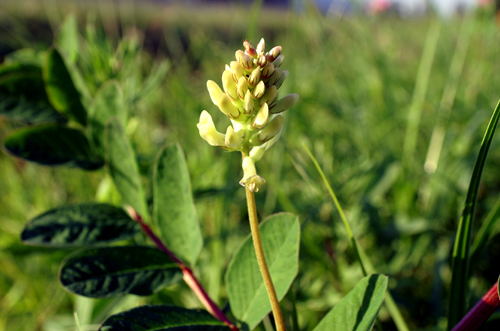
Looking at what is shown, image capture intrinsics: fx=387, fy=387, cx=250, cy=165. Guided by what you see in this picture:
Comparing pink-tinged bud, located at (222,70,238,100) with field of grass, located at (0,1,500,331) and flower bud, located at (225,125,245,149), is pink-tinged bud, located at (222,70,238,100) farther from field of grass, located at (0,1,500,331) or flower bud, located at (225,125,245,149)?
field of grass, located at (0,1,500,331)

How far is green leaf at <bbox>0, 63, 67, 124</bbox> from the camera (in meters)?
0.63

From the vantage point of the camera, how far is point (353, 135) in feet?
4.37

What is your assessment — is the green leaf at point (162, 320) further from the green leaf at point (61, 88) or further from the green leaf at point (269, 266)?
the green leaf at point (61, 88)

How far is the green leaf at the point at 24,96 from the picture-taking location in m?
0.63

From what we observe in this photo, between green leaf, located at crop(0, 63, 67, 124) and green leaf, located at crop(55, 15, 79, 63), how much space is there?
0.11m

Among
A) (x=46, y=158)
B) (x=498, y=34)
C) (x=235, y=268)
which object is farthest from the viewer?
(x=498, y=34)

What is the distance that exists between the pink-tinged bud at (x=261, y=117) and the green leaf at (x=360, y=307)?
17 centimetres

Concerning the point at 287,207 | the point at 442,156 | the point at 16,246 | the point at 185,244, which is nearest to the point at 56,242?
the point at 185,244

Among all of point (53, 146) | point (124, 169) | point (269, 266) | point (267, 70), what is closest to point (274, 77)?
point (267, 70)

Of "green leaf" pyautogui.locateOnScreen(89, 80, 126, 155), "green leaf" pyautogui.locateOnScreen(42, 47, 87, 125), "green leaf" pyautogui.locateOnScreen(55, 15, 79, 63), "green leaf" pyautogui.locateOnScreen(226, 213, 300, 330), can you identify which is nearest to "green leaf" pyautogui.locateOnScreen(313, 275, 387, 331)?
"green leaf" pyautogui.locateOnScreen(226, 213, 300, 330)

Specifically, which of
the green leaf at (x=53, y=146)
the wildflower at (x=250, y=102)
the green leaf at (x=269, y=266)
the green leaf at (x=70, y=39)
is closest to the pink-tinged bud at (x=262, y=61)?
the wildflower at (x=250, y=102)

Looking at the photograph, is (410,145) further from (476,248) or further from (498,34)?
(498,34)

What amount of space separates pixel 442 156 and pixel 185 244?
851 mm

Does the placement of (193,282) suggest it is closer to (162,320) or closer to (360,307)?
(162,320)
